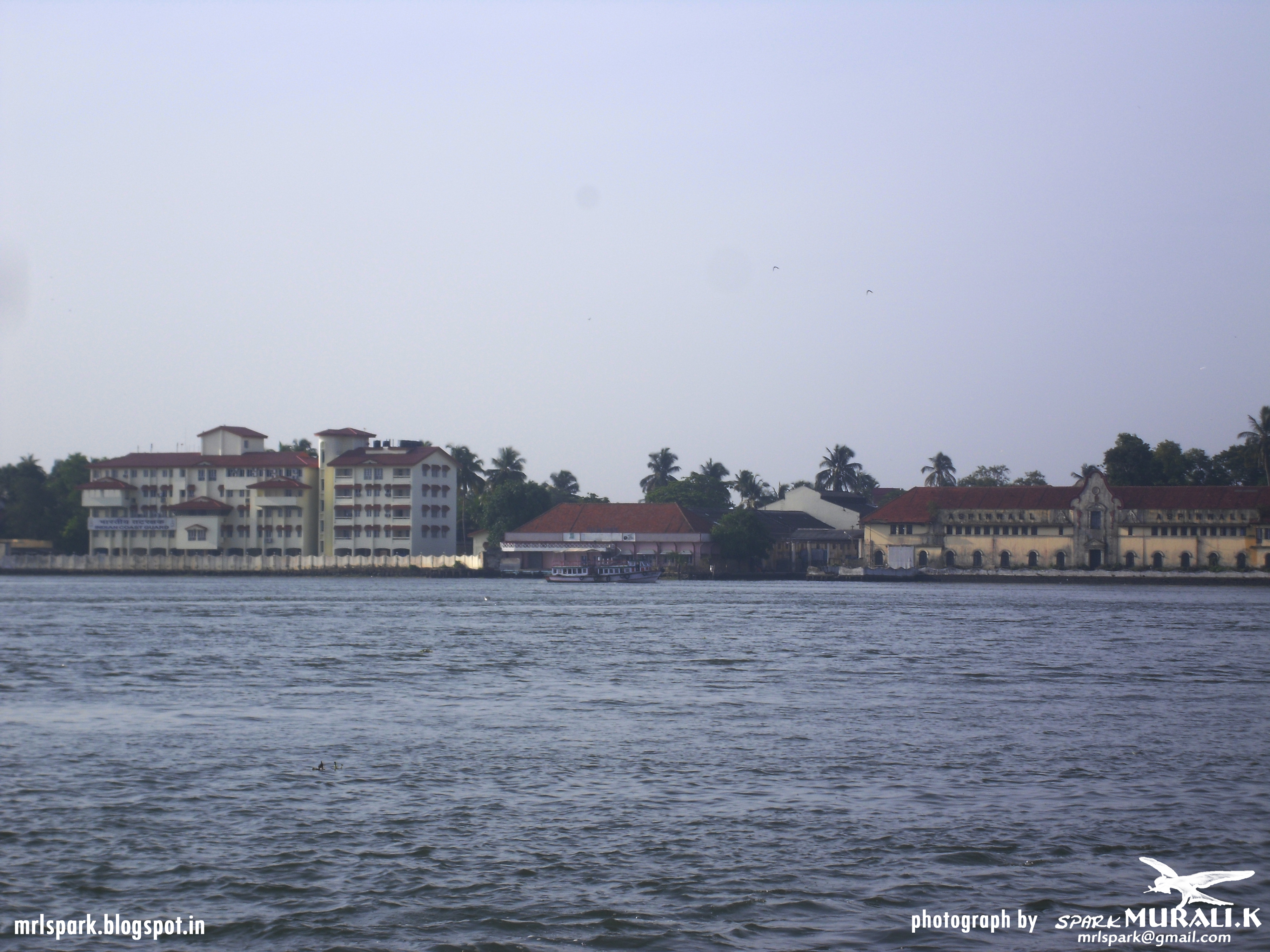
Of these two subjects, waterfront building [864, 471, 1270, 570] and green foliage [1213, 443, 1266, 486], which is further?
green foliage [1213, 443, 1266, 486]

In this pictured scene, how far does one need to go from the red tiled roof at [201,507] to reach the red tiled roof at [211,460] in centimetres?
353

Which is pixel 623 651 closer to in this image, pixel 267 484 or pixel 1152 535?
pixel 1152 535

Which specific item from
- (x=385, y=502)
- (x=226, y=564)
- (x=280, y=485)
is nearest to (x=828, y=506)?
(x=385, y=502)

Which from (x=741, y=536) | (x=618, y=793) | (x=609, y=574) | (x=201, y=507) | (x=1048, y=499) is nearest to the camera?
(x=618, y=793)

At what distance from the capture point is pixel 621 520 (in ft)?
391

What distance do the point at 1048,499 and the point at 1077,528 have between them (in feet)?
12.3

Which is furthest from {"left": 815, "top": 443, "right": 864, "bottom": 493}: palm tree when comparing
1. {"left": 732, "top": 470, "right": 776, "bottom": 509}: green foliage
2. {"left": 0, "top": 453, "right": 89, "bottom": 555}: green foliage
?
{"left": 0, "top": 453, "right": 89, "bottom": 555}: green foliage

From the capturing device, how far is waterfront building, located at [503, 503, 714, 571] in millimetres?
117438

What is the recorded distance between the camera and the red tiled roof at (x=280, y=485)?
118312 millimetres

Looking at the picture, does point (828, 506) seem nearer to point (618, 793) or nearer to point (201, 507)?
point (201, 507)

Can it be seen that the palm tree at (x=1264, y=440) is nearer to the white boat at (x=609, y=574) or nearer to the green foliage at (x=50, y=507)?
the white boat at (x=609, y=574)

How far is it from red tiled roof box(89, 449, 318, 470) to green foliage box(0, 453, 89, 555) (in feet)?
12.6

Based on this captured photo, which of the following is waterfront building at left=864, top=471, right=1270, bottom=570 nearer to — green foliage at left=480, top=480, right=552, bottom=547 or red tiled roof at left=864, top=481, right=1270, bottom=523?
red tiled roof at left=864, top=481, right=1270, bottom=523

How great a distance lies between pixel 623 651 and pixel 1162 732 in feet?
63.1
